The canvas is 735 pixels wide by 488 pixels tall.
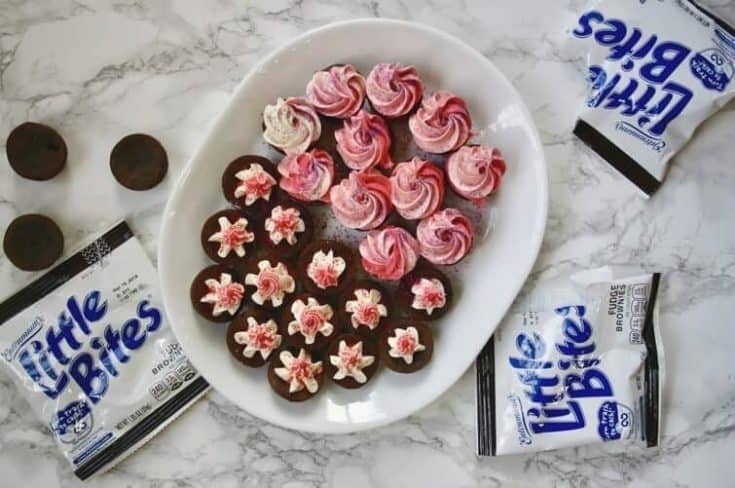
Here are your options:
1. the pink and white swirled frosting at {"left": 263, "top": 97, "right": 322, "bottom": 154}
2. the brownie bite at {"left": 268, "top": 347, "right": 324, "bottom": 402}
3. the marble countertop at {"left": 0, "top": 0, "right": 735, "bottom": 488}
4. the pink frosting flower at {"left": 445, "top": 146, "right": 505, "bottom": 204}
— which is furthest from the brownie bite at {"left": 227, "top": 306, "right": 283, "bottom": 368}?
the pink frosting flower at {"left": 445, "top": 146, "right": 505, "bottom": 204}

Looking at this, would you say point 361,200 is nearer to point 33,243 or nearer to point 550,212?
point 550,212

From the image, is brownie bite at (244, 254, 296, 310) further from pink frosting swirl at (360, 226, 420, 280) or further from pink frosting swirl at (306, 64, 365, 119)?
pink frosting swirl at (306, 64, 365, 119)

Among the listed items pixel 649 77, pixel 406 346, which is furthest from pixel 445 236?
pixel 649 77

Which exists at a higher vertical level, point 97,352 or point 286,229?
point 286,229

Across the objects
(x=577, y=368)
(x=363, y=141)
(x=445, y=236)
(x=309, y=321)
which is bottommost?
(x=577, y=368)

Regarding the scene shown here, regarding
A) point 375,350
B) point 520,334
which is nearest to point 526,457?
point 520,334

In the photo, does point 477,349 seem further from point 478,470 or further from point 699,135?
point 699,135

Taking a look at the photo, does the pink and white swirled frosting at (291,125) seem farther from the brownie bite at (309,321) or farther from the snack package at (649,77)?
the snack package at (649,77)
